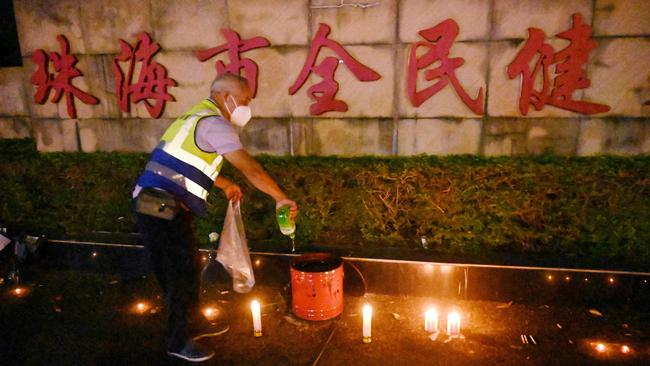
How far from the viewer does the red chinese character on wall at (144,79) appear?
20.9ft

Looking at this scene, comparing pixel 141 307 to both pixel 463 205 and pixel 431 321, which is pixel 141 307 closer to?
pixel 431 321

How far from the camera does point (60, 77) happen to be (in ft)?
22.4

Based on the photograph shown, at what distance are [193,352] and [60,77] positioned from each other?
5.21 meters

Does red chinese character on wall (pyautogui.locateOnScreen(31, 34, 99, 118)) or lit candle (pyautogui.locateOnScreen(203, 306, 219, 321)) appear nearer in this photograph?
lit candle (pyautogui.locateOnScreen(203, 306, 219, 321))

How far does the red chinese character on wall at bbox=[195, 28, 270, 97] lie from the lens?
602 cm

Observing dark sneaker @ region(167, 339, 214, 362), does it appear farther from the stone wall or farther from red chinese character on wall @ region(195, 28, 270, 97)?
red chinese character on wall @ region(195, 28, 270, 97)

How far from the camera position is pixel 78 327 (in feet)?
14.5

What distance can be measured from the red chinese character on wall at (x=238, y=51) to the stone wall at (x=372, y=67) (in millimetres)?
95

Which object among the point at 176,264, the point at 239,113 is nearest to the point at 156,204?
the point at 176,264

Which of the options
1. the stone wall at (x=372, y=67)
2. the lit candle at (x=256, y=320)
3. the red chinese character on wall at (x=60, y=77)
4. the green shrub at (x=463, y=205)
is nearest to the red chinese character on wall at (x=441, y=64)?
the stone wall at (x=372, y=67)

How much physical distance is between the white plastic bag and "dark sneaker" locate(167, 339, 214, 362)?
2.47 ft

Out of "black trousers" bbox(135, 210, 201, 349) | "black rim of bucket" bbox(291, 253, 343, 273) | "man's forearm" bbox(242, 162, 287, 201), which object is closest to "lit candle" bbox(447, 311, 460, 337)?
"black rim of bucket" bbox(291, 253, 343, 273)

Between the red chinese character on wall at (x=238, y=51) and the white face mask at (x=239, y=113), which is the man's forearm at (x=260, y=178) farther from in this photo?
the red chinese character on wall at (x=238, y=51)

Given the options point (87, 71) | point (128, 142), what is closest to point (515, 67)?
point (128, 142)
